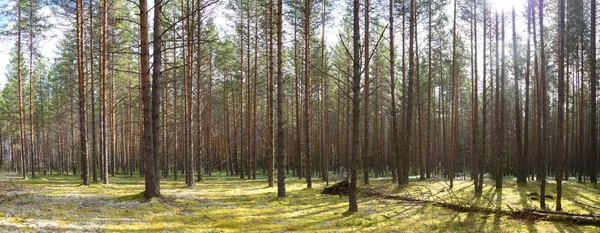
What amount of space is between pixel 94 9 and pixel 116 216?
558 inches

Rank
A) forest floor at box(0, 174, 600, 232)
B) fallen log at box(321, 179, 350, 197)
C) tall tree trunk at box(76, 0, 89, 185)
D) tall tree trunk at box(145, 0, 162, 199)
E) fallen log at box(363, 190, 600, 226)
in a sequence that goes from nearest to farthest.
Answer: forest floor at box(0, 174, 600, 232), fallen log at box(363, 190, 600, 226), tall tree trunk at box(145, 0, 162, 199), fallen log at box(321, 179, 350, 197), tall tree trunk at box(76, 0, 89, 185)

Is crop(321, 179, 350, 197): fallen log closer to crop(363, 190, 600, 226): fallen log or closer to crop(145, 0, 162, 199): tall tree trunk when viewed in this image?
crop(363, 190, 600, 226): fallen log

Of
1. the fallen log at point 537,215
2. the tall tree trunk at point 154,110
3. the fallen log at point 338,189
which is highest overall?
the tall tree trunk at point 154,110

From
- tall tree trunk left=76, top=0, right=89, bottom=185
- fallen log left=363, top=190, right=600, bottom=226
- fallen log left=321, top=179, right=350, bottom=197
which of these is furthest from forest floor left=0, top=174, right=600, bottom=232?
tall tree trunk left=76, top=0, right=89, bottom=185

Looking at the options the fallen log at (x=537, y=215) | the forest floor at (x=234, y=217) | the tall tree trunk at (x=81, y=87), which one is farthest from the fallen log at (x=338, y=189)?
the tall tree trunk at (x=81, y=87)

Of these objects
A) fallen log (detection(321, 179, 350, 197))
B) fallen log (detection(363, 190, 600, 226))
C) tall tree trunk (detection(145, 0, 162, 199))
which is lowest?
fallen log (detection(321, 179, 350, 197))

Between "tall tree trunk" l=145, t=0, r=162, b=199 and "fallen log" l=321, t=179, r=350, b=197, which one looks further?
"fallen log" l=321, t=179, r=350, b=197

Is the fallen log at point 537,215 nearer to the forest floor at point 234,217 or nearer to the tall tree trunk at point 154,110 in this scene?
the forest floor at point 234,217

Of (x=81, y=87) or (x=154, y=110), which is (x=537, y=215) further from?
(x=81, y=87)

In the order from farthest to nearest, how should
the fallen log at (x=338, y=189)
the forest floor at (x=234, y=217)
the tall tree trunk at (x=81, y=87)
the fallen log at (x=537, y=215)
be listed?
the tall tree trunk at (x=81, y=87)
the fallen log at (x=338, y=189)
the fallen log at (x=537, y=215)
the forest floor at (x=234, y=217)

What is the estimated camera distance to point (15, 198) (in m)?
7.96

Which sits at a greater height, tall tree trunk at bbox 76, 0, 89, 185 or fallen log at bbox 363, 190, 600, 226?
tall tree trunk at bbox 76, 0, 89, 185

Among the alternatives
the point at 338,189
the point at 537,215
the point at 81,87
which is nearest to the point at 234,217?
the point at 338,189

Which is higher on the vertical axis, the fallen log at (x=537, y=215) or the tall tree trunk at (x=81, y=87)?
the tall tree trunk at (x=81, y=87)
